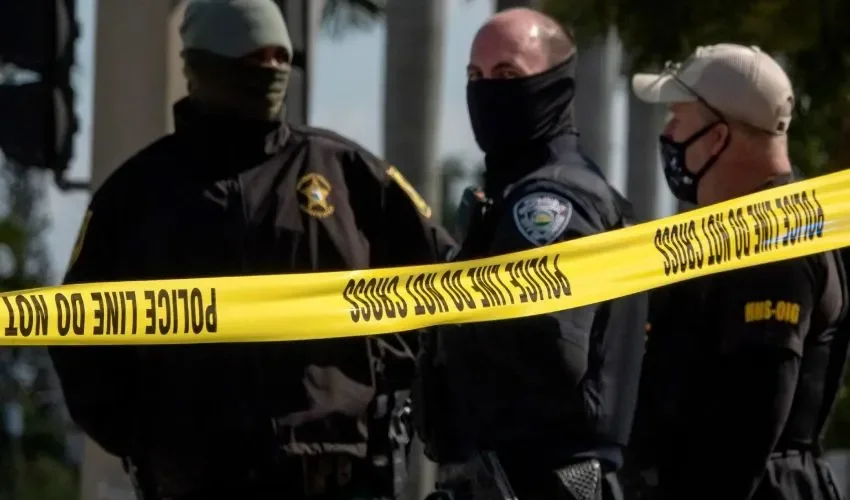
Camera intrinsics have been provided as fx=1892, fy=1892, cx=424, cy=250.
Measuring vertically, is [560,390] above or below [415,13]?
below

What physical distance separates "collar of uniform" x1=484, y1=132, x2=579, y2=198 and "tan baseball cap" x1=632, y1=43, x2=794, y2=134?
0.38 metres

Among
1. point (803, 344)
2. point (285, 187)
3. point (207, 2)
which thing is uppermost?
point (207, 2)

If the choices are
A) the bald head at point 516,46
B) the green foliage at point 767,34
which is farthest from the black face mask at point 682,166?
the green foliage at point 767,34

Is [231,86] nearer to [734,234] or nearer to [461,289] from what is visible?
[461,289]

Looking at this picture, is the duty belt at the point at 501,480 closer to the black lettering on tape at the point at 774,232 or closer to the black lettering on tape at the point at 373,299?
the black lettering on tape at the point at 373,299

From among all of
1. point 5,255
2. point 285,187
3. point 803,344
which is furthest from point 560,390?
point 5,255

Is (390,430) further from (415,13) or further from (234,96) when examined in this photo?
(415,13)

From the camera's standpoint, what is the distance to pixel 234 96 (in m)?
5.16

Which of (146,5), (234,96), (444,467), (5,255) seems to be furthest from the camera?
(5,255)

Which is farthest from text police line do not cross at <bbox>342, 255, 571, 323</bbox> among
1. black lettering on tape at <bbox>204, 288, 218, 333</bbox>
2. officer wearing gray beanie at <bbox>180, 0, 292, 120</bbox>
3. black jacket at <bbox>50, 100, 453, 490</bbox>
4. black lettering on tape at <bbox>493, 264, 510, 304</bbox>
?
officer wearing gray beanie at <bbox>180, 0, 292, 120</bbox>

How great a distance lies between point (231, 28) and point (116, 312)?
3.54 feet

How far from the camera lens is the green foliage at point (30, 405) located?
3578 cm

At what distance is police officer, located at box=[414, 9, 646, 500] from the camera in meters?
4.54

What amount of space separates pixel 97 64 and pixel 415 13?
4.84 meters
